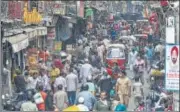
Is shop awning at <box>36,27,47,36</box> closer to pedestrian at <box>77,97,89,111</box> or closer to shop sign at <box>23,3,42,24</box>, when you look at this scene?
shop sign at <box>23,3,42,24</box>

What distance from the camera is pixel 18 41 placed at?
952cm

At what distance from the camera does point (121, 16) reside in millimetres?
12047

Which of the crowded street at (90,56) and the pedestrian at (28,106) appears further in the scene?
the crowded street at (90,56)

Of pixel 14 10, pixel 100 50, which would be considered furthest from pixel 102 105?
pixel 100 50

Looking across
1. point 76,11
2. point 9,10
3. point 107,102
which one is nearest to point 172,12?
point 107,102

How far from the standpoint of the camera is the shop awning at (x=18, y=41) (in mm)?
9352

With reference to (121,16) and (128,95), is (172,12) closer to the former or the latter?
(128,95)

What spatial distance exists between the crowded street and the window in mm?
23

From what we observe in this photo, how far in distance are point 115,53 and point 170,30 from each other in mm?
3609

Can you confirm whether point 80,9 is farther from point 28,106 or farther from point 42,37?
point 28,106

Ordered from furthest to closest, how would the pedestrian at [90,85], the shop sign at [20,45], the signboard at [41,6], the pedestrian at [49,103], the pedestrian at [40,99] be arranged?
the signboard at [41,6]
the shop sign at [20,45]
the pedestrian at [90,85]
the pedestrian at [49,103]
the pedestrian at [40,99]

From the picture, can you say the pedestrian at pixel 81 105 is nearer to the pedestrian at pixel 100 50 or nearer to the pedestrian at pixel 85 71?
the pedestrian at pixel 85 71

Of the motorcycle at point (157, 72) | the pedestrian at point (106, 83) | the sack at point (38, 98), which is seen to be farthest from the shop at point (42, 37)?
the sack at point (38, 98)

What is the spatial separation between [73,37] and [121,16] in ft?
3.92
